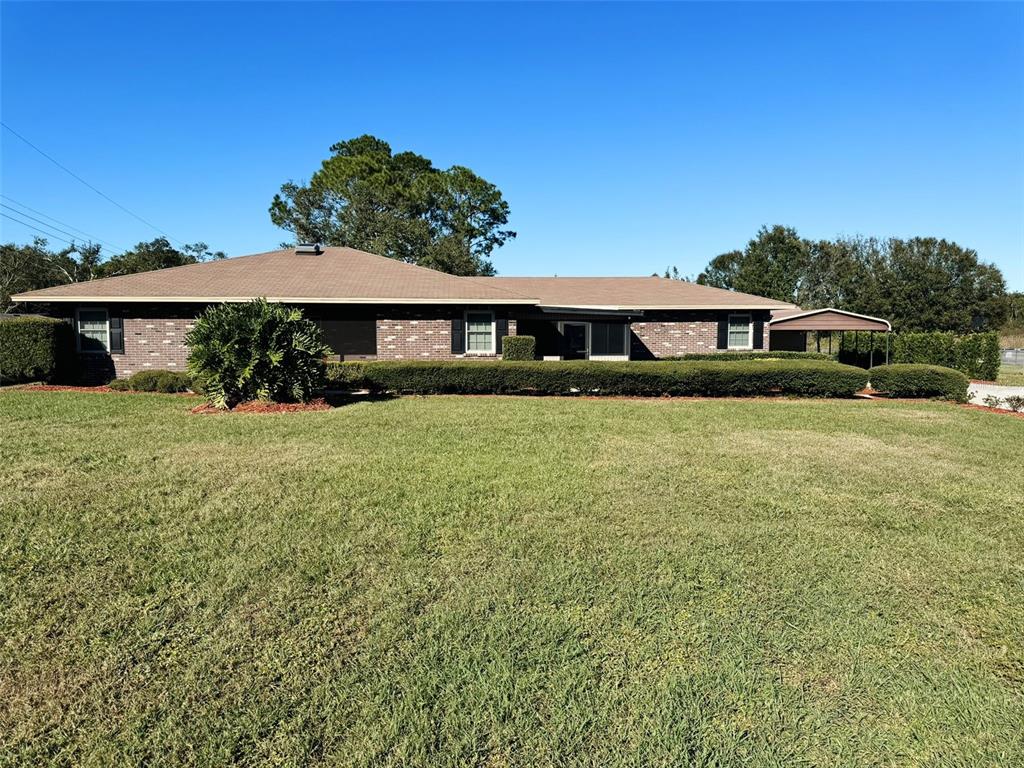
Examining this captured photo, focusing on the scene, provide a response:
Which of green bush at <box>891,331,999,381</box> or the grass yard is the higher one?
green bush at <box>891,331,999,381</box>

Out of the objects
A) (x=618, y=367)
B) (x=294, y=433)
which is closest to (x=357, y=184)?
(x=618, y=367)

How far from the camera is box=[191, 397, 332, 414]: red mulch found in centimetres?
1072

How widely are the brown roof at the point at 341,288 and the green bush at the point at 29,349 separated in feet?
5.20

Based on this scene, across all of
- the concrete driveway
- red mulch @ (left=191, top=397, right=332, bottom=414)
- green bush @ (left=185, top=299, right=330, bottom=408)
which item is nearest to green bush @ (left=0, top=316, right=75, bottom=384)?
green bush @ (left=185, top=299, right=330, bottom=408)

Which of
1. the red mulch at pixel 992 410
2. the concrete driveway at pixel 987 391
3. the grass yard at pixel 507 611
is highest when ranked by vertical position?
the concrete driveway at pixel 987 391

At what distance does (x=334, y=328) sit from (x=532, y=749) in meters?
16.3

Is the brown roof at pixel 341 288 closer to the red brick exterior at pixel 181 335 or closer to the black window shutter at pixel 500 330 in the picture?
the red brick exterior at pixel 181 335

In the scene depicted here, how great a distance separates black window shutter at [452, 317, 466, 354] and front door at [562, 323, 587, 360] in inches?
177

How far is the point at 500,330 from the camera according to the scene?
1778 cm

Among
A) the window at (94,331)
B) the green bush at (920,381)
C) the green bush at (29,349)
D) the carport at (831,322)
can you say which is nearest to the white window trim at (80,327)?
the window at (94,331)

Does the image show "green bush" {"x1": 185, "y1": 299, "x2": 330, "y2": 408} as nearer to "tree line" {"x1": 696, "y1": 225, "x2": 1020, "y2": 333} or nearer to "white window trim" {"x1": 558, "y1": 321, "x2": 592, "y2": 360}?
"white window trim" {"x1": 558, "y1": 321, "x2": 592, "y2": 360}

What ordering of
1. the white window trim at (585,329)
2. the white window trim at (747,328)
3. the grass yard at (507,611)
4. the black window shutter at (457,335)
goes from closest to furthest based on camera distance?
the grass yard at (507,611), the black window shutter at (457,335), the white window trim at (585,329), the white window trim at (747,328)

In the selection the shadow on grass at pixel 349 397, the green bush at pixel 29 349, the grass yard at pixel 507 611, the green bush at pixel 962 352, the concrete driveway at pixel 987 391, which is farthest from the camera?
the green bush at pixel 962 352

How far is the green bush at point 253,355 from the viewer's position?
10.8m
